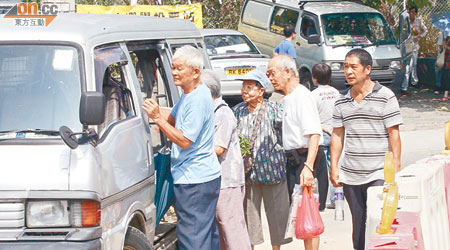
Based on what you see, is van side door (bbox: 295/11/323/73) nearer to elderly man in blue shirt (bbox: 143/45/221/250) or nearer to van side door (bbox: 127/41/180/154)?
van side door (bbox: 127/41/180/154)

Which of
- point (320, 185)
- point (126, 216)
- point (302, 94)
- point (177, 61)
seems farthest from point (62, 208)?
point (320, 185)

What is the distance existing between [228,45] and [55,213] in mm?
12282

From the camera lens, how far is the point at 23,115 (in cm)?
470

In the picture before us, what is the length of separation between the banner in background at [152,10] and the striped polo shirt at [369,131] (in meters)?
12.2

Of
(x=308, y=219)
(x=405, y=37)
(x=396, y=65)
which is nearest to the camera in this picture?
(x=308, y=219)

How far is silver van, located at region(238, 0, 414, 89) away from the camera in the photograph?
53.5ft

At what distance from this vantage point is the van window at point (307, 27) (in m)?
17.0

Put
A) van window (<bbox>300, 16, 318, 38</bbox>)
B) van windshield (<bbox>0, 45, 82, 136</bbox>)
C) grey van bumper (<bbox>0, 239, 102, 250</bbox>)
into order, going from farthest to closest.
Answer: van window (<bbox>300, 16, 318, 38</bbox>) < van windshield (<bbox>0, 45, 82, 136</bbox>) < grey van bumper (<bbox>0, 239, 102, 250</bbox>)

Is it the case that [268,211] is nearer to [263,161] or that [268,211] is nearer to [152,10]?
[263,161]

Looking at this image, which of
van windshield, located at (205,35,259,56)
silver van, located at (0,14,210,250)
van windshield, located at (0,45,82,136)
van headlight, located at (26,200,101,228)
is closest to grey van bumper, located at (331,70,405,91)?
van windshield, located at (205,35,259,56)

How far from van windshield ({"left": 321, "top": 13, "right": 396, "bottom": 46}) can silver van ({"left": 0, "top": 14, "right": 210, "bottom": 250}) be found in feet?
37.1

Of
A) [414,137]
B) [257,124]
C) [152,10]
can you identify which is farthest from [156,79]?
[152,10]

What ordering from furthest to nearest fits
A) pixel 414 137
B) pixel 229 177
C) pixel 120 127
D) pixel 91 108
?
pixel 414 137 < pixel 229 177 < pixel 120 127 < pixel 91 108

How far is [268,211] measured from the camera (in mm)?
6441
